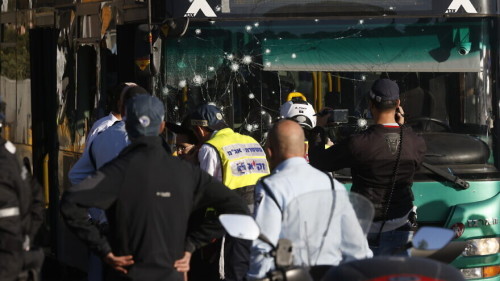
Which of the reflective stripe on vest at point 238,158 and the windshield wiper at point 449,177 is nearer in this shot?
the reflective stripe on vest at point 238,158

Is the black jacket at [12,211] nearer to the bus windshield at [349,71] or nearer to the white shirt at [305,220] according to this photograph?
the white shirt at [305,220]

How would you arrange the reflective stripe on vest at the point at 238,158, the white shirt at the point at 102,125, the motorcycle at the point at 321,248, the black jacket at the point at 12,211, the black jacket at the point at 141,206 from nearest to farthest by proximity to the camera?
the motorcycle at the point at 321,248 < the black jacket at the point at 141,206 < the black jacket at the point at 12,211 < the reflective stripe on vest at the point at 238,158 < the white shirt at the point at 102,125

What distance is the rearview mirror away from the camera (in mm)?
4793

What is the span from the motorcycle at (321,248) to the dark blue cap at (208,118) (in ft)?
9.53

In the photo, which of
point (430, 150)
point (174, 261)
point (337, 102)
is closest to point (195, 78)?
point (337, 102)

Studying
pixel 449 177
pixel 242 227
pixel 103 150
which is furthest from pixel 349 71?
pixel 242 227

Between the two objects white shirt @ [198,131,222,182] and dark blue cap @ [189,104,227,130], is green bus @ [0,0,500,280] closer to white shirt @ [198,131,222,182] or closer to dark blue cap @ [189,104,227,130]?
dark blue cap @ [189,104,227,130]

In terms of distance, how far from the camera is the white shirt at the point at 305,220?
502cm

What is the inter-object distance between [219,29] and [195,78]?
395 mm

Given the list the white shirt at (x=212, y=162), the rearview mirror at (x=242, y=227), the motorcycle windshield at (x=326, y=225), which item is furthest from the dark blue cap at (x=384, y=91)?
the rearview mirror at (x=242, y=227)

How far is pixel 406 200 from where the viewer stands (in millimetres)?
7398

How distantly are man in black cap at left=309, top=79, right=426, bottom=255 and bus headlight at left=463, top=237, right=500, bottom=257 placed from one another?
115cm

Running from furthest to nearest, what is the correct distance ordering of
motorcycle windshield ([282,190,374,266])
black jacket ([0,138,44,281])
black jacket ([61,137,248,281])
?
black jacket ([0,138,44,281]) < black jacket ([61,137,248,281]) < motorcycle windshield ([282,190,374,266])

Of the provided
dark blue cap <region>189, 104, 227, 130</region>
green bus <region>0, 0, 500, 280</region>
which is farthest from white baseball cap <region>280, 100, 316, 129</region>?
dark blue cap <region>189, 104, 227, 130</region>
